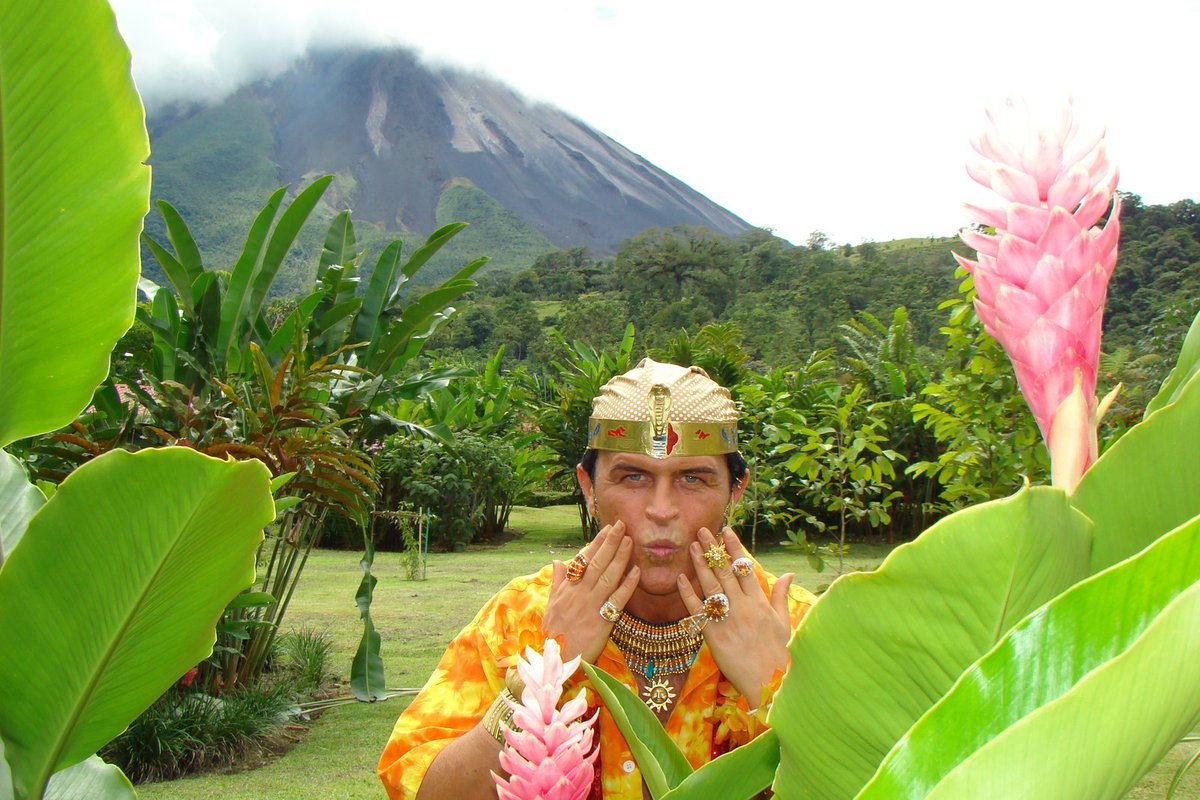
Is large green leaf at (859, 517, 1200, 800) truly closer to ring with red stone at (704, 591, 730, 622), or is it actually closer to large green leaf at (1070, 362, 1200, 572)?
large green leaf at (1070, 362, 1200, 572)

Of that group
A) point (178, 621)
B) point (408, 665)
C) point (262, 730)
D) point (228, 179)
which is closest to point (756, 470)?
point (408, 665)

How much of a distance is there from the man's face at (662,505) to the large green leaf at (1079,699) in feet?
3.98

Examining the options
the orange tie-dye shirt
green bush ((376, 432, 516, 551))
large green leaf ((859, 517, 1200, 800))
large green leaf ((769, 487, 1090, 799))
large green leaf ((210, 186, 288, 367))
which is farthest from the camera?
green bush ((376, 432, 516, 551))

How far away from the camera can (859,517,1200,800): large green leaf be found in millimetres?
342

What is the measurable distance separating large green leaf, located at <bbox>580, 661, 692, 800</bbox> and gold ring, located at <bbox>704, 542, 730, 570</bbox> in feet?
2.69

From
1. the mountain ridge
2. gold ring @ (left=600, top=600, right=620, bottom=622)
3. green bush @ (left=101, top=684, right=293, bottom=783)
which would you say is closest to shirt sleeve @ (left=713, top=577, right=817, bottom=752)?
gold ring @ (left=600, top=600, right=620, bottom=622)

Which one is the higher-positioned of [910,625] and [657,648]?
[910,625]

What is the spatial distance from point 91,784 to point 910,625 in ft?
2.82

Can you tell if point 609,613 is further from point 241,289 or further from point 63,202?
point 241,289

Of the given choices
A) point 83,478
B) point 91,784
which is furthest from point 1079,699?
point 91,784

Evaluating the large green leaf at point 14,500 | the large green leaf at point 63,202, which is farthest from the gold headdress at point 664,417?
the large green leaf at point 63,202

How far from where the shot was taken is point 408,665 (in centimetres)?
509

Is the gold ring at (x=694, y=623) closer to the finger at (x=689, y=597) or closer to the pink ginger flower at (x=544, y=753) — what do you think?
the finger at (x=689, y=597)

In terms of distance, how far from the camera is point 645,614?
176cm
